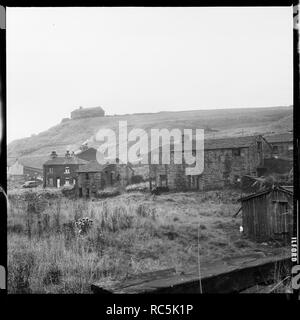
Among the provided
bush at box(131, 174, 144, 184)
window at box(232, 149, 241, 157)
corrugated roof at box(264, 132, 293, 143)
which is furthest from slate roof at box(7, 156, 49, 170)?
corrugated roof at box(264, 132, 293, 143)

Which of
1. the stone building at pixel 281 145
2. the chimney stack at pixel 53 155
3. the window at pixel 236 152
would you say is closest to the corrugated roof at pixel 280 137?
the stone building at pixel 281 145

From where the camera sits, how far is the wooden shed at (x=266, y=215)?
10.2ft

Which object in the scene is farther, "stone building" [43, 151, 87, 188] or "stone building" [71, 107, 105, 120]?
"stone building" [43, 151, 87, 188]

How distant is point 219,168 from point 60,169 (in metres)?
1.43

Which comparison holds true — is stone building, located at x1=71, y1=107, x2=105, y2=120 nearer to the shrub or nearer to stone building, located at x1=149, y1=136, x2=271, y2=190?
stone building, located at x1=149, y1=136, x2=271, y2=190

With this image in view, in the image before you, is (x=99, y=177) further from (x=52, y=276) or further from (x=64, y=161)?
(x=52, y=276)

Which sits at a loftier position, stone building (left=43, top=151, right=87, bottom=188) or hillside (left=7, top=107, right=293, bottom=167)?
hillside (left=7, top=107, right=293, bottom=167)

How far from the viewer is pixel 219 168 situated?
10.6ft

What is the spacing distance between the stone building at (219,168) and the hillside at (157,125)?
127 mm

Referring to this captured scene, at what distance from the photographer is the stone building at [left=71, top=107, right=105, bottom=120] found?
304cm

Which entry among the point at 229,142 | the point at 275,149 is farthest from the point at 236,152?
the point at 275,149

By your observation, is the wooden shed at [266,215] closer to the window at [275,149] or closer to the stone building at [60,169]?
the window at [275,149]

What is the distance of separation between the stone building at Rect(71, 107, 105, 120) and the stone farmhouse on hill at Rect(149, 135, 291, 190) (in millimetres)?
636

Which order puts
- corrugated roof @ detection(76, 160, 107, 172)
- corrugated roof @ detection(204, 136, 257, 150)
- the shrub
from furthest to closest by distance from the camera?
corrugated roof @ detection(76, 160, 107, 172) → corrugated roof @ detection(204, 136, 257, 150) → the shrub
